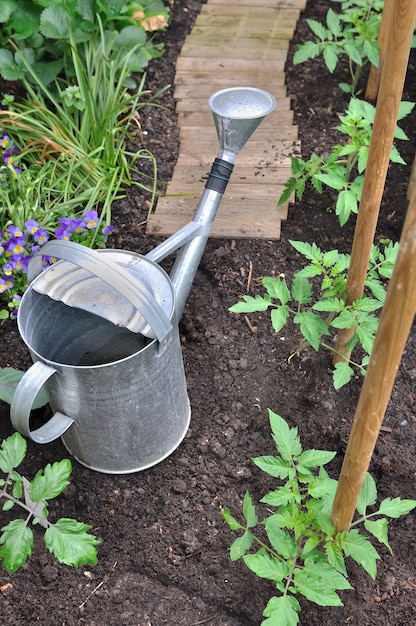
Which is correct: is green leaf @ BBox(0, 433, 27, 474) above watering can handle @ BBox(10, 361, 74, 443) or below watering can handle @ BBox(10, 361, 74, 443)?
below

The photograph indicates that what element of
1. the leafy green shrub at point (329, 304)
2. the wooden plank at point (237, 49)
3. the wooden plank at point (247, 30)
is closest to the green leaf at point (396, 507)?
the leafy green shrub at point (329, 304)

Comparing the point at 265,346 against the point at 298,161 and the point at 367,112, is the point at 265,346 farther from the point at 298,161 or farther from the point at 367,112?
the point at 367,112

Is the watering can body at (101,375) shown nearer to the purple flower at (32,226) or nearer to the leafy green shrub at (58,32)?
the purple flower at (32,226)

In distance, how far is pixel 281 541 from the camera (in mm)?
1432

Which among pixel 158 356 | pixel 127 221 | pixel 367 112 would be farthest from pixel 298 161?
pixel 158 356

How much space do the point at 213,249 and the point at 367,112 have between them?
712 mm

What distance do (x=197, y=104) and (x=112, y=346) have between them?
4.78 ft

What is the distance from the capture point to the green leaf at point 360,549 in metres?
1.40

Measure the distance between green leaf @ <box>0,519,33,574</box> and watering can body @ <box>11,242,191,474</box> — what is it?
0.22 meters

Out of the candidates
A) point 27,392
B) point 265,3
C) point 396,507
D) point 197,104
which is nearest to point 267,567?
point 396,507

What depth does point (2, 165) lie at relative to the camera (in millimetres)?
2520

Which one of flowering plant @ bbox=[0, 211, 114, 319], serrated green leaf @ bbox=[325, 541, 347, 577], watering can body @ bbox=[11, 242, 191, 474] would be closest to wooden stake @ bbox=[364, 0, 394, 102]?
flowering plant @ bbox=[0, 211, 114, 319]

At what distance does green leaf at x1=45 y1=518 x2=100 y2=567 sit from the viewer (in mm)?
1415

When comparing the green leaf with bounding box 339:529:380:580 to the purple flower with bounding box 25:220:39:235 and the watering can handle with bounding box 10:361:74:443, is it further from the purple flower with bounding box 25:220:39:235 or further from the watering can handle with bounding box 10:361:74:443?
the purple flower with bounding box 25:220:39:235
